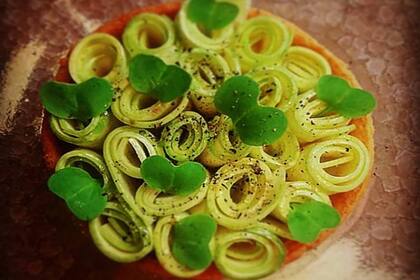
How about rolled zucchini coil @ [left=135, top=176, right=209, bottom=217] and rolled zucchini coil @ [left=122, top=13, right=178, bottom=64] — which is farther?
rolled zucchini coil @ [left=122, top=13, right=178, bottom=64]

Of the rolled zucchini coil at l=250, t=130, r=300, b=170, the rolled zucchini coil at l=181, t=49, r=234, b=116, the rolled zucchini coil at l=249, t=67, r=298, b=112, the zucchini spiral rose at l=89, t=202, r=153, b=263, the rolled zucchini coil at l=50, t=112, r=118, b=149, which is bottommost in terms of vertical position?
the zucchini spiral rose at l=89, t=202, r=153, b=263

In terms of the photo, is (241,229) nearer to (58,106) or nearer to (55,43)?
(58,106)

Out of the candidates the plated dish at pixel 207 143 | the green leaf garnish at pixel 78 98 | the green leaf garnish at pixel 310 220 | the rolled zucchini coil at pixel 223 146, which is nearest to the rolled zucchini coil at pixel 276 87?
the plated dish at pixel 207 143

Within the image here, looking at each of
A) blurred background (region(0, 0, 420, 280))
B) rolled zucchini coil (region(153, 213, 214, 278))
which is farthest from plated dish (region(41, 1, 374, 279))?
blurred background (region(0, 0, 420, 280))

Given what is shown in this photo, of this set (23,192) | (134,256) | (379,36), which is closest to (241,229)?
(134,256)

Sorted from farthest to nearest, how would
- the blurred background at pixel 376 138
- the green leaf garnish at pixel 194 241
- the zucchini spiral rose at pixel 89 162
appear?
the blurred background at pixel 376 138, the zucchini spiral rose at pixel 89 162, the green leaf garnish at pixel 194 241

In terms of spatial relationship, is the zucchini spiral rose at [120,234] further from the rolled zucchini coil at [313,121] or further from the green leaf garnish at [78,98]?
the rolled zucchini coil at [313,121]

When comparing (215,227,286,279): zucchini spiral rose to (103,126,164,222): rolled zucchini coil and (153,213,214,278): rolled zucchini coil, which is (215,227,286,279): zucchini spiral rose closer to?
(153,213,214,278): rolled zucchini coil
